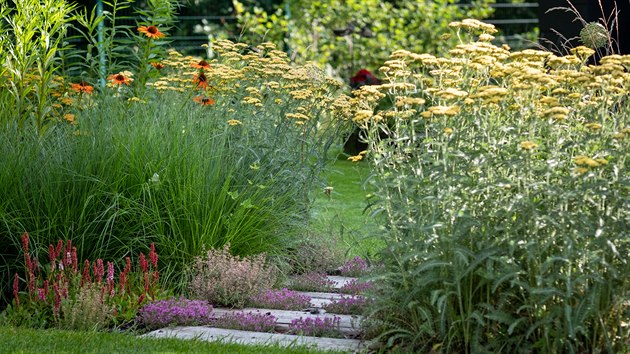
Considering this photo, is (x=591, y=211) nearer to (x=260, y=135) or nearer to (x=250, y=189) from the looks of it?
(x=250, y=189)

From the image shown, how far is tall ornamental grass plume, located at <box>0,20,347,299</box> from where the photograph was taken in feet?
18.8

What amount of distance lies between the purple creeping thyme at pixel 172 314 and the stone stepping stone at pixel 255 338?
0.20ft

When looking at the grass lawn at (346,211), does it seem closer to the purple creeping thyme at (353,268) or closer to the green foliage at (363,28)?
the purple creeping thyme at (353,268)

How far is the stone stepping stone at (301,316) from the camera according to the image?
16.4 feet

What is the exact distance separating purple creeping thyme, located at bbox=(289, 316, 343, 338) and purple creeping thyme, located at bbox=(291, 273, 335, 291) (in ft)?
3.48

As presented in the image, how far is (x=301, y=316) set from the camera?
208 inches

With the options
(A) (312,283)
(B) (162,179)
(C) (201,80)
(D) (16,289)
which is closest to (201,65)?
(C) (201,80)

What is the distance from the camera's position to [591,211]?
425 cm

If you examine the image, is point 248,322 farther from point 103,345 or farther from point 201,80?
point 201,80

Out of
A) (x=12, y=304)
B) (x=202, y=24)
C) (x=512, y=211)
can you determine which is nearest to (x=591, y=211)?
(x=512, y=211)

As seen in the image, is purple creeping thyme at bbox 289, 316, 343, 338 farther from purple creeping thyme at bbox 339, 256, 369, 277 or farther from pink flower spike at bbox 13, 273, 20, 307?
purple creeping thyme at bbox 339, 256, 369, 277

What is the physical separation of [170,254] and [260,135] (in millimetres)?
1175

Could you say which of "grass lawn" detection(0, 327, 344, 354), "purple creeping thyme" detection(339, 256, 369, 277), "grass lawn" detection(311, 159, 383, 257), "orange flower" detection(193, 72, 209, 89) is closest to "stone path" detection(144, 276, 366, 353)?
"grass lawn" detection(0, 327, 344, 354)

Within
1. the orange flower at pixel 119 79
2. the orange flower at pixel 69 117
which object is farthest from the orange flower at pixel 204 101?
the orange flower at pixel 69 117
